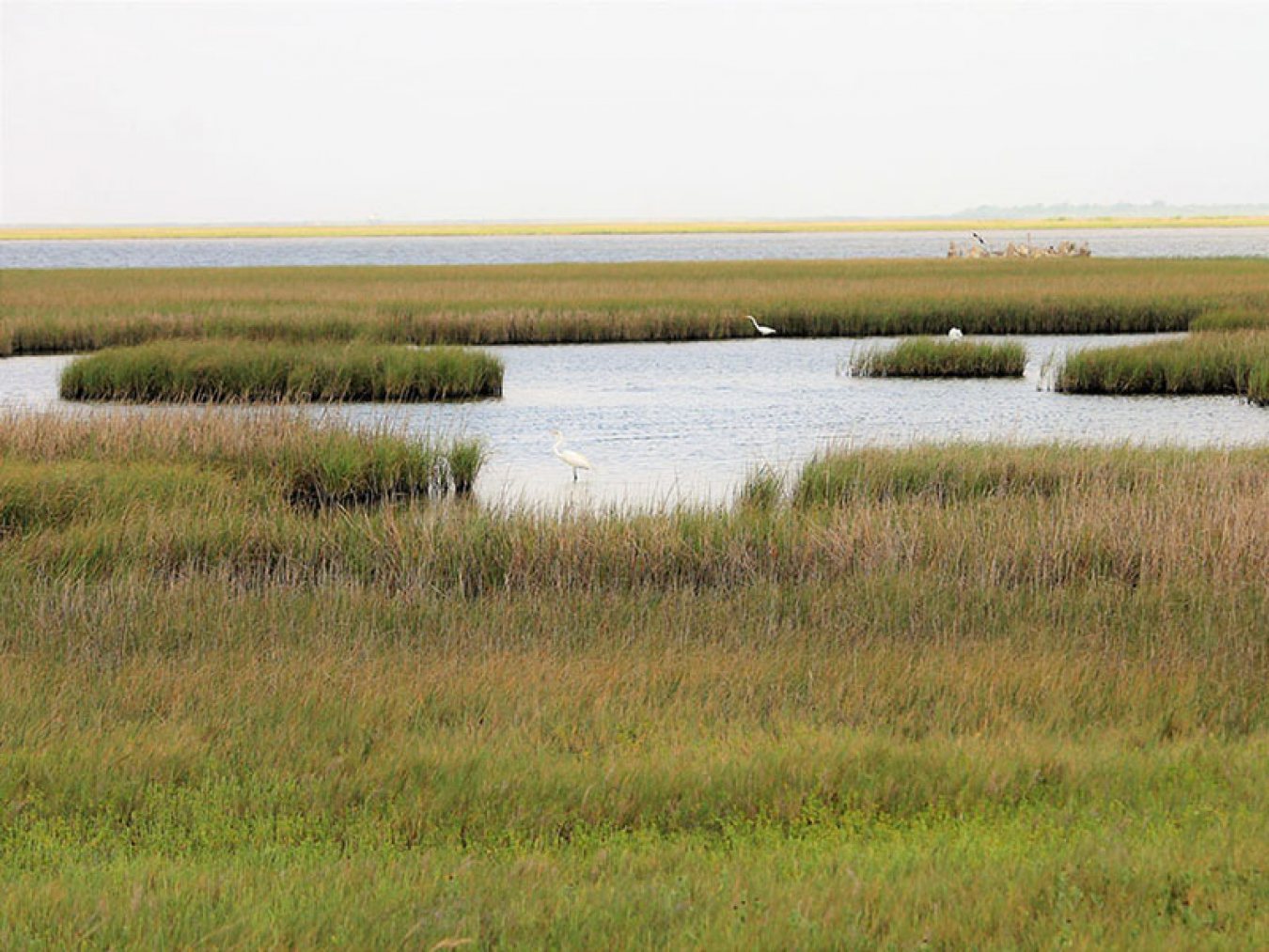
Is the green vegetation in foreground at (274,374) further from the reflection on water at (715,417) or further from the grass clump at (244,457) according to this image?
the grass clump at (244,457)

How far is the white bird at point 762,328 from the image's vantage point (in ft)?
133

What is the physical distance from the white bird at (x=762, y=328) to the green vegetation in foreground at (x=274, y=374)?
39.5 ft

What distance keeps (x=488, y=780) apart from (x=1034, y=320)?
1518 inches

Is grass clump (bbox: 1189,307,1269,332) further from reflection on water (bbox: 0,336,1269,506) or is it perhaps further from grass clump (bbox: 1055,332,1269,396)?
grass clump (bbox: 1055,332,1269,396)

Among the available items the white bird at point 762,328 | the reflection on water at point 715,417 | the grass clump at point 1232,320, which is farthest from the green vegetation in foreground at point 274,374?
the grass clump at point 1232,320

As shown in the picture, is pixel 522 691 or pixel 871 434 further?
pixel 871 434

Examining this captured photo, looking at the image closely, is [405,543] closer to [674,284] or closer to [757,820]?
[757,820]

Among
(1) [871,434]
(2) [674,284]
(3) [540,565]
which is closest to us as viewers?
(3) [540,565]

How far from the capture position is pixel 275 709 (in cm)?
810

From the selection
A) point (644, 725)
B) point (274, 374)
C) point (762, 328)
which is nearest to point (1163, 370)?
point (762, 328)

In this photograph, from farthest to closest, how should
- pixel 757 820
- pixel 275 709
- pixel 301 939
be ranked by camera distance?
1. pixel 275 709
2. pixel 757 820
3. pixel 301 939

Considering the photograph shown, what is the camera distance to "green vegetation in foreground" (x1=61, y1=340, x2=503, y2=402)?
28.6 m

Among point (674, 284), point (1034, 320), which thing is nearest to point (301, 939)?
point (1034, 320)

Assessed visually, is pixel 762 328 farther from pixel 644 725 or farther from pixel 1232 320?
pixel 644 725
